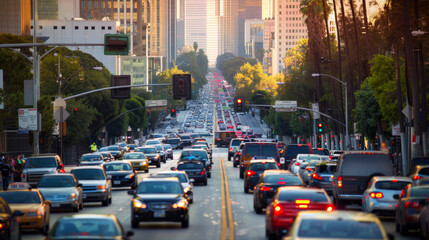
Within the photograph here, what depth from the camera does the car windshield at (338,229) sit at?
1294 centimetres

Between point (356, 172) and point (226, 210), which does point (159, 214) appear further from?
point (356, 172)

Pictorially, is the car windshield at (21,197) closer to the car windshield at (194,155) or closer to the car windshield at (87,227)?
the car windshield at (87,227)

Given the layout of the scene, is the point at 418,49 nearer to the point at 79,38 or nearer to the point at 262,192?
the point at 262,192

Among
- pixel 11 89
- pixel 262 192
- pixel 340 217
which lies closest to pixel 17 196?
pixel 262 192

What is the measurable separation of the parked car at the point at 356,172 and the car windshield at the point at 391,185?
3.00 m

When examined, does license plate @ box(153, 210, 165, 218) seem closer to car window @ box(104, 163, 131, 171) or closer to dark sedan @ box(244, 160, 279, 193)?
dark sedan @ box(244, 160, 279, 193)

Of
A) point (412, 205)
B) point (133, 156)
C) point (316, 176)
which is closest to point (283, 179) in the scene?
point (412, 205)

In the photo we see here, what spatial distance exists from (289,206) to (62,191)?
11.7 meters

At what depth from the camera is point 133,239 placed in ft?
71.6

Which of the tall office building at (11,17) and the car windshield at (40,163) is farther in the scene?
the tall office building at (11,17)

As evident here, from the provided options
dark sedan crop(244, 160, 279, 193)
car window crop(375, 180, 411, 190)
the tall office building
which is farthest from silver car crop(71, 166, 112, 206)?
the tall office building

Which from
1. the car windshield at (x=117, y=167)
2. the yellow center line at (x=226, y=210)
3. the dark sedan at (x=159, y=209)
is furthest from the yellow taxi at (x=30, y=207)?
the car windshield at (x=117, y=167)

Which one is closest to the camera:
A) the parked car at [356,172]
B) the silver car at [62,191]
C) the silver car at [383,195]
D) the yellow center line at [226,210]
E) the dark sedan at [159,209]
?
the yellow center line at [226,210]

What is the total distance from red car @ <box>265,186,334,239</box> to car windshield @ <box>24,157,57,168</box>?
25.0m
